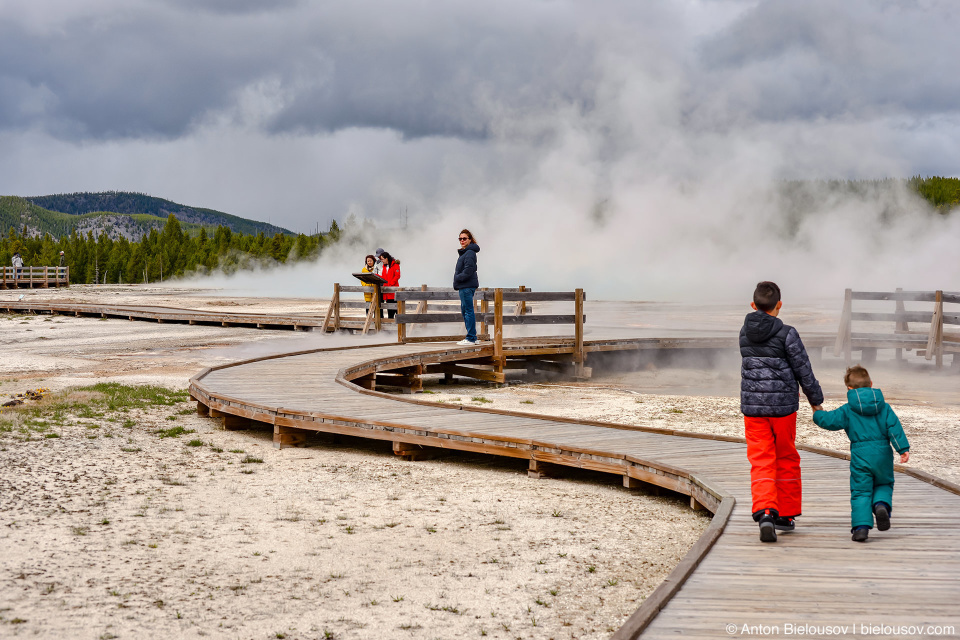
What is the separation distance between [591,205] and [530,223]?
7954 mm

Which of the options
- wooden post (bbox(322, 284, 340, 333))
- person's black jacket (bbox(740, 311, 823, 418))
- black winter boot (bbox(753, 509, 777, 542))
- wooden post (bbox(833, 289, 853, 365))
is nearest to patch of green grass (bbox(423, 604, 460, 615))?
black winter boot (bbox(753, 509, 777, 542))

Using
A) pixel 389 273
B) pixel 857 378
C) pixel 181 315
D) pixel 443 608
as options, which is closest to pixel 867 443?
pixel 857 378

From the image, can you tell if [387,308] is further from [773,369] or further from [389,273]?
[773,369]

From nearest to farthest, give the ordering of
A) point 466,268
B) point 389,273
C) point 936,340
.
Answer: point 466,268
point 936,340
point 389,273

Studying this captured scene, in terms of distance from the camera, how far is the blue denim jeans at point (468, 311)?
1573 cm

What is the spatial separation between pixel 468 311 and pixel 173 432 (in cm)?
675

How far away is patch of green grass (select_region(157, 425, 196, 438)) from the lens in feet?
34.0

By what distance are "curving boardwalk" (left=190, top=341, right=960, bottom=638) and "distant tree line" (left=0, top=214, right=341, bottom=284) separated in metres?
116

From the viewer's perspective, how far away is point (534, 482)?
27.6ft

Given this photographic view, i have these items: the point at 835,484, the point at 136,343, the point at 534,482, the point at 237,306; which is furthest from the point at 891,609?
the point at 237,306

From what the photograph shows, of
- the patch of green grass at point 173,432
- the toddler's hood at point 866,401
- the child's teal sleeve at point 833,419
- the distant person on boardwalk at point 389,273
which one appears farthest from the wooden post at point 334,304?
the toddler's hood at point 866,401

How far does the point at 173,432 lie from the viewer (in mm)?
10492

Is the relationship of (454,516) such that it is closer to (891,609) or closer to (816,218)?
(891,609)

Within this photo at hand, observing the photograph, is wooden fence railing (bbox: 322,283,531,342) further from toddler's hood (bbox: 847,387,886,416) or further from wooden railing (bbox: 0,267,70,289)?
wooden railing (bbox: 0,267,70,289)
